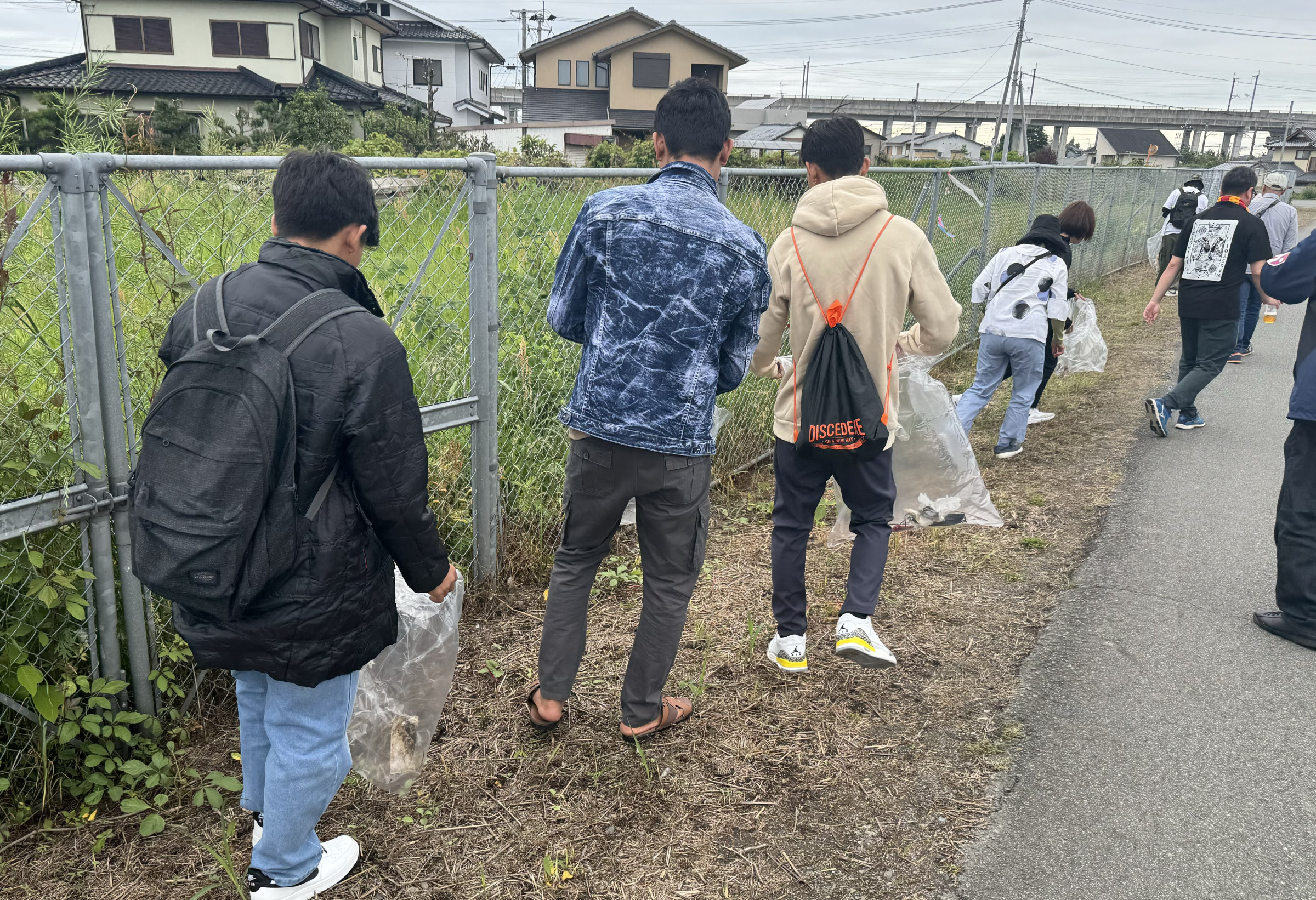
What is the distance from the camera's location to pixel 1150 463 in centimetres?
592

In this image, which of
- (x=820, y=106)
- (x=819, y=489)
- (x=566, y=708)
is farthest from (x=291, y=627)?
(x=820, y=106)

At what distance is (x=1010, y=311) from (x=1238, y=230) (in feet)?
6.61

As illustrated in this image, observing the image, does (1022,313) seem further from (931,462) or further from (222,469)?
(222,469)

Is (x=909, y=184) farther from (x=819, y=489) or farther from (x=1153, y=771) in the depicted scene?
(x=1153, y=771)

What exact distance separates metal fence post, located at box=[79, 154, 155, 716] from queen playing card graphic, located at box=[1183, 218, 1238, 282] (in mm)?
6484

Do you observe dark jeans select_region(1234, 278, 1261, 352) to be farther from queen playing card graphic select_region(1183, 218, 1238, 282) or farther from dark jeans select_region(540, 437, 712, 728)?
dark jeans select_region(540, 437, 712, 728)

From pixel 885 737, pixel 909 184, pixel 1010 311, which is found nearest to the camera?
pixel 885 737

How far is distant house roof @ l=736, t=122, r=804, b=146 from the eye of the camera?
1984 inches

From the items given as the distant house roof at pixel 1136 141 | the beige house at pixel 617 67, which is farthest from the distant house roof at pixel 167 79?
the distant house roof at pixel 1136 141

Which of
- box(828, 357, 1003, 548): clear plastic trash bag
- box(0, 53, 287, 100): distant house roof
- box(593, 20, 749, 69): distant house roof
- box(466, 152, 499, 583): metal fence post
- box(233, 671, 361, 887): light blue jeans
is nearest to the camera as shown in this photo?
box(233, 671, 361, 887): light blue jeans

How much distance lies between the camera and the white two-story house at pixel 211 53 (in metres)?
30.8

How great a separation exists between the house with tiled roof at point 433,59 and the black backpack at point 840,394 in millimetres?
49637

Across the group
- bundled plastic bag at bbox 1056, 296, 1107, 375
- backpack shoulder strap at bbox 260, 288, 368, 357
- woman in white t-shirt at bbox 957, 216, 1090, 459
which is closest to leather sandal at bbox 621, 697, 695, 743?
backpack shoulder strap at bbox 260, 288, 368, 357

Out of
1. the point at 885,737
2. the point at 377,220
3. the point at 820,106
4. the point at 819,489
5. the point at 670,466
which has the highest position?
the point at 820,106
